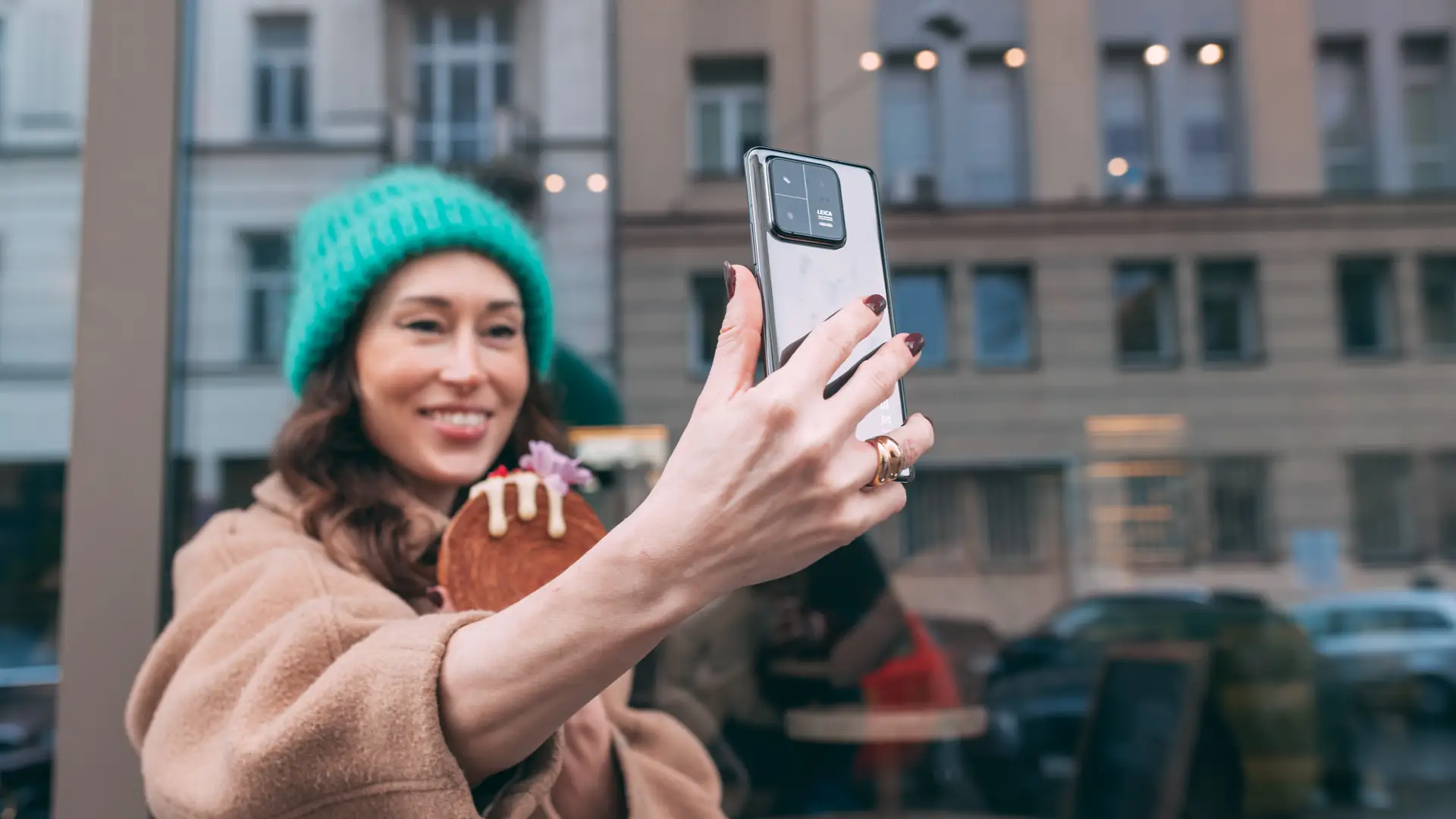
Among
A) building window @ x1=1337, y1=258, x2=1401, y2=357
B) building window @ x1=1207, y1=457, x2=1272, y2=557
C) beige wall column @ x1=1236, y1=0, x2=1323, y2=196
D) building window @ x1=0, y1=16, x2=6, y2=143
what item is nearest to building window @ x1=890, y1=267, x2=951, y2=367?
beige wall column @ x1=1236, y1=0, x2=1323, y2=196

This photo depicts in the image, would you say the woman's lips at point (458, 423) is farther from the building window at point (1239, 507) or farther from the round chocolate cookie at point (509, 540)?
the building window at point (1239, 507)

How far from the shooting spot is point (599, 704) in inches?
38.9

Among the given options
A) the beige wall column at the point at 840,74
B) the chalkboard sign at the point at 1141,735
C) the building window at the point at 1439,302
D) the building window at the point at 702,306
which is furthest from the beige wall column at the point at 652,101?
the building window at the point at 1439,302

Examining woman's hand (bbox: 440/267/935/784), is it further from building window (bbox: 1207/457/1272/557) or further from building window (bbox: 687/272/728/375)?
building window (bbox: 1207/457/1272/557)

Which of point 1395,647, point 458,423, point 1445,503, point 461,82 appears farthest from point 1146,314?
point 458,423

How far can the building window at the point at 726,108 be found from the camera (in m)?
3.44

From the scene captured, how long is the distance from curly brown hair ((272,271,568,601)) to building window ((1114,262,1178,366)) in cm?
444

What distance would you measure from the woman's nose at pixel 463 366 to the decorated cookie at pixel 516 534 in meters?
0.12

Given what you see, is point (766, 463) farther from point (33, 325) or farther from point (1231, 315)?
point (1231, 315)

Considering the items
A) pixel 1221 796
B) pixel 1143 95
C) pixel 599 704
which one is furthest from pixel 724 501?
pixel 1143 95

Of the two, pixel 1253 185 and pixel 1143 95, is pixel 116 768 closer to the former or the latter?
pixel 1143 95

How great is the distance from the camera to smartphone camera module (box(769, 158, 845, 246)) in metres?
0.67

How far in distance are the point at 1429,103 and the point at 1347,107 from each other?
32cm

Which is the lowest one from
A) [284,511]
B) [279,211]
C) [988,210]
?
[284,511]
